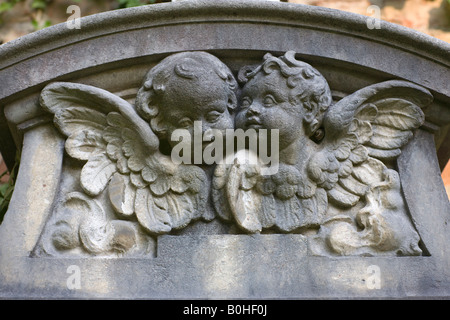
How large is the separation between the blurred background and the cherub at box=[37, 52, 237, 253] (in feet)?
3.90

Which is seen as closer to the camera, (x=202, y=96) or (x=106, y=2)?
(x=202, y=96)

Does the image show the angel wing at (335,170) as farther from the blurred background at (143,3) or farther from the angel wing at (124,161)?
the blurred background at (143,3)

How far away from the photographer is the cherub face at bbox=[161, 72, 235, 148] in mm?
3225

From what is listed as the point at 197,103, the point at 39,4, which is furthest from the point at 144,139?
the point at 39,4

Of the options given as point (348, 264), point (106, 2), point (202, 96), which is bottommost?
point (348, 264)

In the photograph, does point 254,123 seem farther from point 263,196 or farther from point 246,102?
point 263,196

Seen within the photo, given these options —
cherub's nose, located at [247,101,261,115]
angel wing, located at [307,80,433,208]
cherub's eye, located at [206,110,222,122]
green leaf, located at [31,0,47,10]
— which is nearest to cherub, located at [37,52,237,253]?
cherub's eye, located at [206,110,222,122]

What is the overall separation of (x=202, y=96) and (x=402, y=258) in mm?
1011

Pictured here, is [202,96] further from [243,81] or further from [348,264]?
[348,264]

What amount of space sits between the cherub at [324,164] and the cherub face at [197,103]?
0.10 meters
